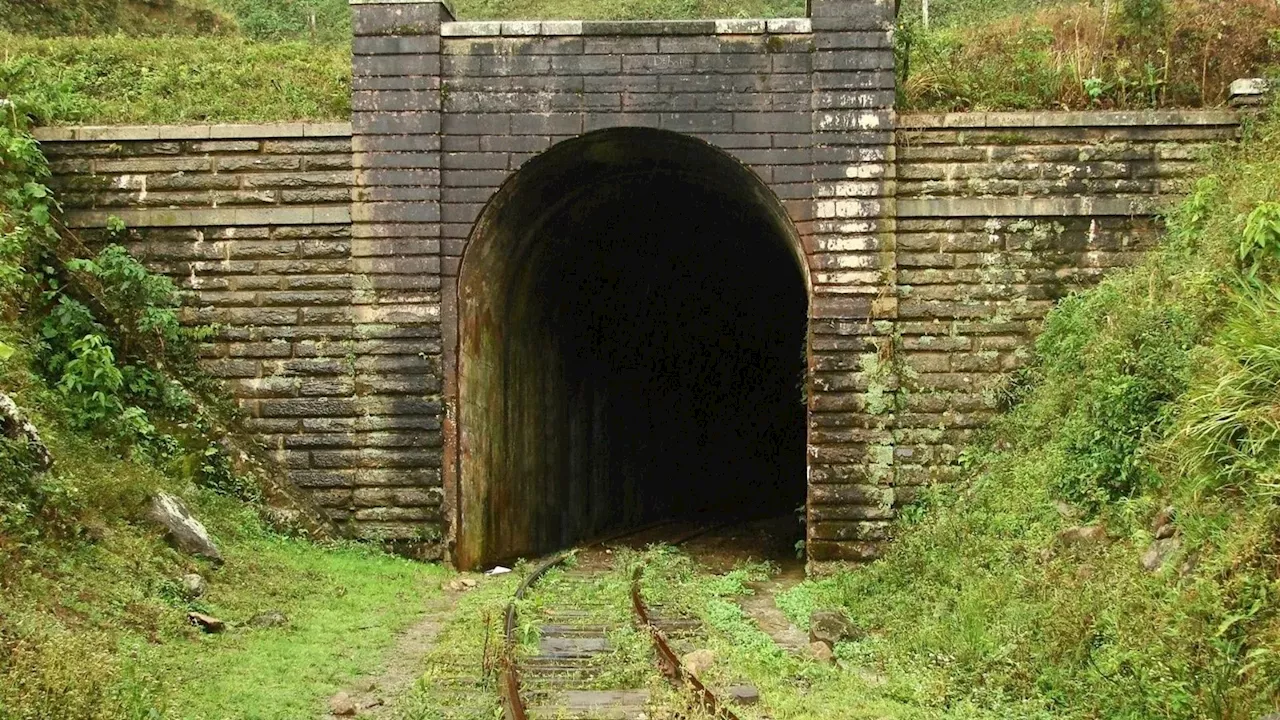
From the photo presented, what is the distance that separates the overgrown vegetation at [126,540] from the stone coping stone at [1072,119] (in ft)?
20.4

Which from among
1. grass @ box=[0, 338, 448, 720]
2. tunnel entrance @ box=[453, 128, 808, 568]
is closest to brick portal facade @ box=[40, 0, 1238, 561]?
tunnel entrance @ box=[453, 128, 808, 568]

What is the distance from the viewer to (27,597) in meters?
5.96

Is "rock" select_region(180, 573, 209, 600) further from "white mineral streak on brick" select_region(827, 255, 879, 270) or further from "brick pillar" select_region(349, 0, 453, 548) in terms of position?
"white mineral streak on brick" select_region(827, 255, 879, 270)

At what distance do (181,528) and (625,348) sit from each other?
29.6 ft

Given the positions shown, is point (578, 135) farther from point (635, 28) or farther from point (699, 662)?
point (699, 662)

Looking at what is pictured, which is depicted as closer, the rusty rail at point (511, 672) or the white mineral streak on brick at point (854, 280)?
the rusty rail at point (511, 672)

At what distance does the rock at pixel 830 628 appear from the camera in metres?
7.46

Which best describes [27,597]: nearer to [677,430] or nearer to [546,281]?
[546,281]

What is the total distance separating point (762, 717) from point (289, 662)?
2826 mm

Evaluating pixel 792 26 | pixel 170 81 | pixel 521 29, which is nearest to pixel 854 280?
pixel 792 26

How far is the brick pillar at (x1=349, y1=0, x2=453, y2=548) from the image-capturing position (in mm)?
10398

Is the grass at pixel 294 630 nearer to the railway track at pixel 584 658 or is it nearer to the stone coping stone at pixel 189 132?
the railway track at pixel 584 658

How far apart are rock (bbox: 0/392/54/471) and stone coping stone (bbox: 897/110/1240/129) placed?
7.61 metres

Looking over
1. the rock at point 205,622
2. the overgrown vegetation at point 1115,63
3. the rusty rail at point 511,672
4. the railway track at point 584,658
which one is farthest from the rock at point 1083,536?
the rock at point 205,622
